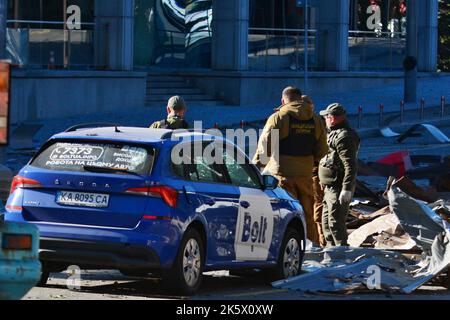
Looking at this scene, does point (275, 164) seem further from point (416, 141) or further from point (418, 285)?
point (416, 141)

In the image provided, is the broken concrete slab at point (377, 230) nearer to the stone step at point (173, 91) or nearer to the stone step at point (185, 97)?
the stone step at point (185, 97)

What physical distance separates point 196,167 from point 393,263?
2.45 meters

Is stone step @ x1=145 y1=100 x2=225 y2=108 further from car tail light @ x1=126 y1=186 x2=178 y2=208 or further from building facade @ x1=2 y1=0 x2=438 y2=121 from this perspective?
car tail light @ x1=126 y1=186 x2=178 y2=208

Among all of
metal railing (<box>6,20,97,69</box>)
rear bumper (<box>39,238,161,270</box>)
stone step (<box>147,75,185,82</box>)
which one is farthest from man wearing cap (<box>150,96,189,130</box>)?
stone step (<box>147,75,185,82</box>)

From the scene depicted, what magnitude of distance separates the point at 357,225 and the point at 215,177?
5635 millimetres

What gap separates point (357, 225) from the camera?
1772cm

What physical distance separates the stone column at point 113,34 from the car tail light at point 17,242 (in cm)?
2724

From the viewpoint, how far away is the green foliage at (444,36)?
202 ft

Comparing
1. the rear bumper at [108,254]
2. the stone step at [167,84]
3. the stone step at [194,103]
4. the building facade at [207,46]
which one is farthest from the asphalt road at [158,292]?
the stone step at [167,84]

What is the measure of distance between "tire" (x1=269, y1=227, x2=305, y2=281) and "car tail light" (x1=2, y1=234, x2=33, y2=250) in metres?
4.69

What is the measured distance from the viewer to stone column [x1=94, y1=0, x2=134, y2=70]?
3622cm

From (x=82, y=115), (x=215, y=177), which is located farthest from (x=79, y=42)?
(x=215, y=177)

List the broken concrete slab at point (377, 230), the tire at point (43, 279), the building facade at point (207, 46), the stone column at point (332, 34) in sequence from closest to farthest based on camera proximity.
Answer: the tire at point (43, 279) → the broken concrete slab at point (377, 230) → the building facade at point (207, 46) → the stone column at point (332, 34)

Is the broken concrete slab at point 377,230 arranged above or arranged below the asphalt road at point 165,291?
above
